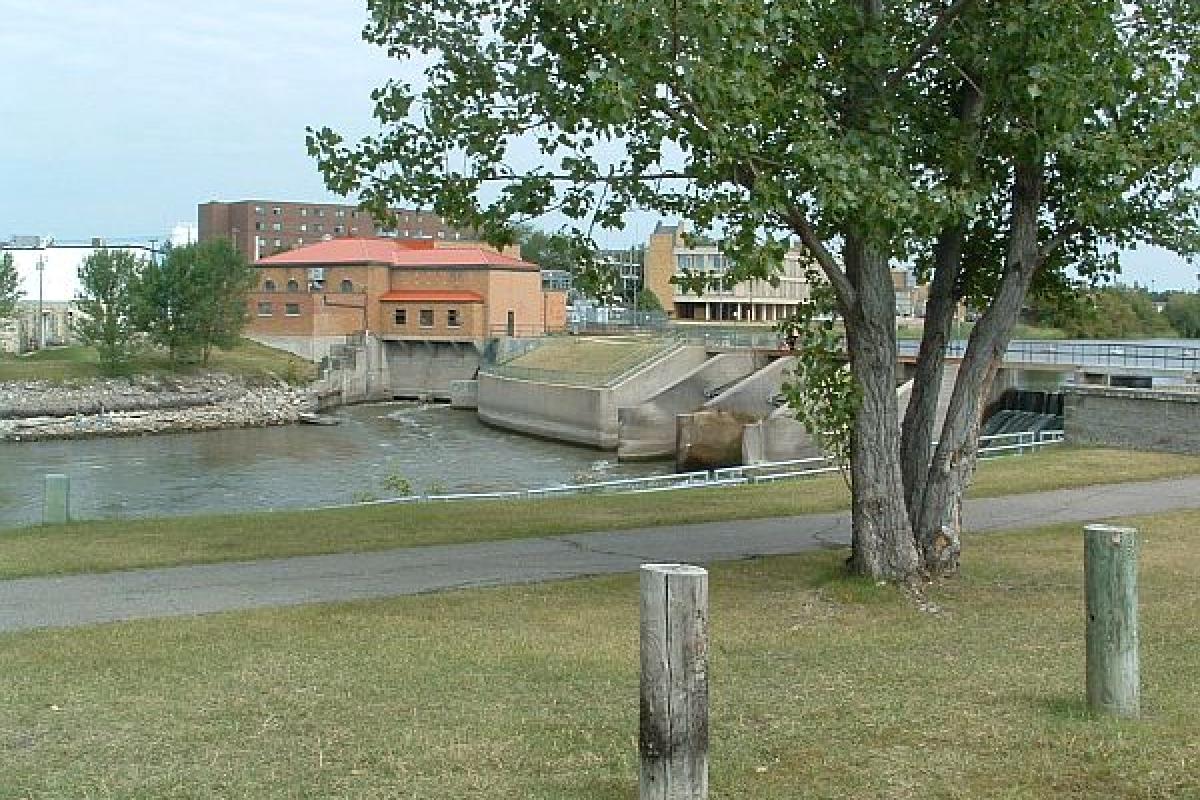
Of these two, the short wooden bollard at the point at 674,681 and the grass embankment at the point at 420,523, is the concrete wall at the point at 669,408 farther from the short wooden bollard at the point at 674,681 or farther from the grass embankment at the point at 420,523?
the short wooden bollard at the point at 674,681

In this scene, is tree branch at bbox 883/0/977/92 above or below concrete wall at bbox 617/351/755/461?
above

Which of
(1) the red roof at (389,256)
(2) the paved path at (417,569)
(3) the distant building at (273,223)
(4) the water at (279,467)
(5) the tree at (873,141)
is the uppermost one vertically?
(3) the distant building at (273,223)

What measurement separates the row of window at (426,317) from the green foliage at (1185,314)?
142 ft

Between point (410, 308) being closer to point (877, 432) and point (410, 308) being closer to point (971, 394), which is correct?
point (971, 394)

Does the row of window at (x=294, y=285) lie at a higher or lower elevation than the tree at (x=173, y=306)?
higher

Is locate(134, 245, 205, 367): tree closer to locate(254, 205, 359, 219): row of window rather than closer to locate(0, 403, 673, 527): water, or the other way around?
locate(0, 403, 673, 527): water

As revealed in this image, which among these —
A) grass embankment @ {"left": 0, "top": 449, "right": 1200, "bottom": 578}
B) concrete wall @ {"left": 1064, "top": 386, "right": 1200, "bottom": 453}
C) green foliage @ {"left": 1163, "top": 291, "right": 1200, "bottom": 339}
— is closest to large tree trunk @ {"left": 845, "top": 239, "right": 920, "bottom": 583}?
grass embankment @ {"left": 0, "top": 449, "right": 1200, "bottom": 578}

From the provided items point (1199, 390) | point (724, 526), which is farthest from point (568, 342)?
point (724, 526)

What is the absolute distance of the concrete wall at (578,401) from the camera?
57.9m

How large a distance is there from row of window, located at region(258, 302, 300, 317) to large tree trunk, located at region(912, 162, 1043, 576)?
81327 mm

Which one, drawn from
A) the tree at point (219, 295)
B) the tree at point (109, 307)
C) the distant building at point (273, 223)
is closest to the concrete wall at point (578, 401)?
the tree at point (219, 295)

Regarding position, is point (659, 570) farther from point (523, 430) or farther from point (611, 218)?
point (523, 430)

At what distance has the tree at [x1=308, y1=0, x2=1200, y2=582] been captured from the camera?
10023 mm

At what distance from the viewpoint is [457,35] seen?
38.5 feet
